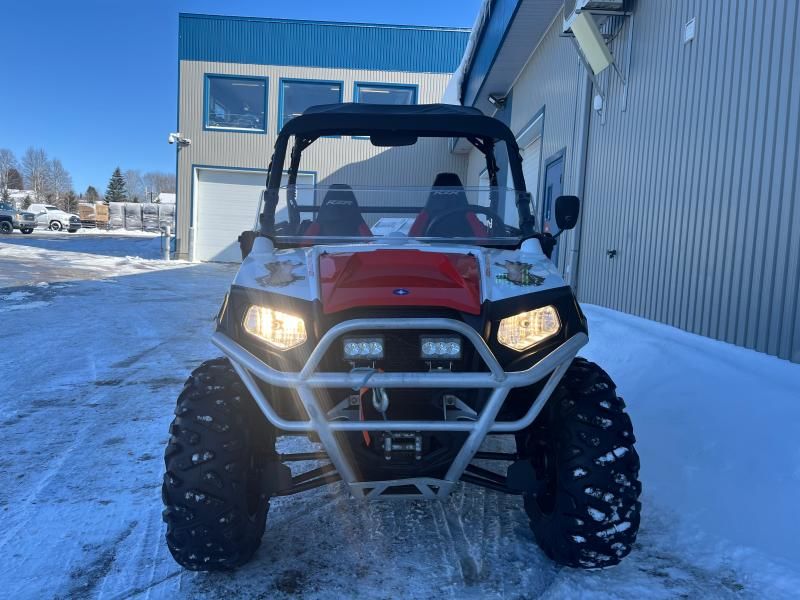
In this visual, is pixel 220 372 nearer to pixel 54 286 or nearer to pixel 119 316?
pixel 119 316

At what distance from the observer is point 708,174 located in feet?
14.7

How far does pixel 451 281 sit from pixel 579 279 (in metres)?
6.21

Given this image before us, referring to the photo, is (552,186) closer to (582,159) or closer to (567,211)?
(582,159)

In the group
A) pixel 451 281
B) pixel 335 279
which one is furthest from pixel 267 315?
pixel 451 281

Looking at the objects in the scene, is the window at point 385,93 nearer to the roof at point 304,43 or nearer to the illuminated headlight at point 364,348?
the roof at point 304,43

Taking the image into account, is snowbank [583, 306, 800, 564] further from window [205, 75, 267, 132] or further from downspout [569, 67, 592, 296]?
window [205, 75, 267, 132]

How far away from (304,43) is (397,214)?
18.0m

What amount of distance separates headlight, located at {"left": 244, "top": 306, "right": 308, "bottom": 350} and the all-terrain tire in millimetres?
279

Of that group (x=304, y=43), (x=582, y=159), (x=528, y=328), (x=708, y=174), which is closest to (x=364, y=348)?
(x=528, y=328)

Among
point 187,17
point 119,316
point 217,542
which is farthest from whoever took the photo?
point 187,17

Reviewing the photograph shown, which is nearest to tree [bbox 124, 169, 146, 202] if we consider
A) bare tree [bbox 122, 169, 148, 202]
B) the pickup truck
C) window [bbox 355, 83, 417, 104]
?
bare tree [bbox 122, 169, 148, 202]

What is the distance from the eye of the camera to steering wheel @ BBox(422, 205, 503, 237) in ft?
9.27

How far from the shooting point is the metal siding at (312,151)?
18.7 m

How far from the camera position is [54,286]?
1015 cm
